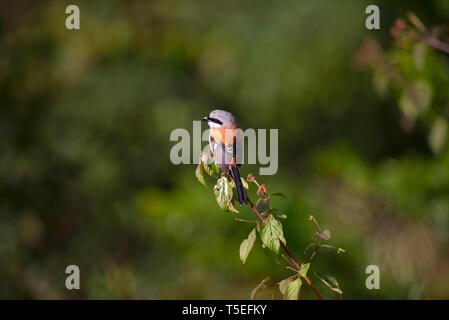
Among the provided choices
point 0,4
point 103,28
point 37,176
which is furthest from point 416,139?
point 0,4

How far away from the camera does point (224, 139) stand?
1322 millimetres

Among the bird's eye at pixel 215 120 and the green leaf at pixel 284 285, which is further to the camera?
the bird's eye at pixel 215 120

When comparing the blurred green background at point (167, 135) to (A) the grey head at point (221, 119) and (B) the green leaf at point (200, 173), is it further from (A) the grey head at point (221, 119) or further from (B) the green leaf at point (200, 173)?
(B) the green leaf at point (200, 173)

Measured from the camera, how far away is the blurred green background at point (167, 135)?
11.9 feet

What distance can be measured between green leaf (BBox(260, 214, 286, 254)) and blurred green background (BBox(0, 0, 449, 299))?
2237 millimetres

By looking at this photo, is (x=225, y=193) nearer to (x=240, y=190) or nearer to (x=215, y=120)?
(x=240, y=190)

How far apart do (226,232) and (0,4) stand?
339 cm

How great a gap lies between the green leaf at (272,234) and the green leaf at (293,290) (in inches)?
3.2

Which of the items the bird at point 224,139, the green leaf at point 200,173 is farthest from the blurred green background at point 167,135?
the green leaf at point 200,173

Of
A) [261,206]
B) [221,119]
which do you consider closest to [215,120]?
[221,119]

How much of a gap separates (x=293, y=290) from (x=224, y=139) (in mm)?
430

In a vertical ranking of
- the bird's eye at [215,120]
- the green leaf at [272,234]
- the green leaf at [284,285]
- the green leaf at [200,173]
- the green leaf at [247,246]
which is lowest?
the green leaf at [284,285]

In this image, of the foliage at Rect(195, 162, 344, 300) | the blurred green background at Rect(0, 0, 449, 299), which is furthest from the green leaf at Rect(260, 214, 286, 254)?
the blurred green background at Rect(0, 0, 449, 299)

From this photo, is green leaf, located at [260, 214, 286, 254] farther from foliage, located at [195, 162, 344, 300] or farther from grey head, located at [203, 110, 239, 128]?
grey head, located at [203, 110, 239, 128]
